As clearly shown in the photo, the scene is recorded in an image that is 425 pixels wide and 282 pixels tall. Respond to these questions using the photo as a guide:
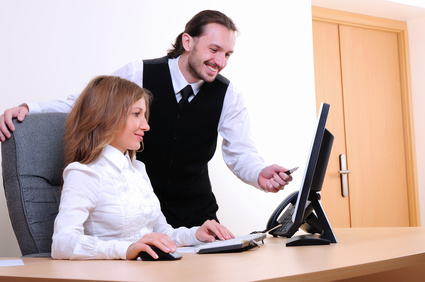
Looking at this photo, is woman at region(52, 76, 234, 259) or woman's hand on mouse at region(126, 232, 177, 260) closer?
woman's hand on mouse at region(126, 232, 177, 260)

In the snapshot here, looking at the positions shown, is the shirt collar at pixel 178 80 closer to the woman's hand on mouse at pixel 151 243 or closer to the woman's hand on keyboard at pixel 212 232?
the woman's hand on keyboard at pixel 212 232

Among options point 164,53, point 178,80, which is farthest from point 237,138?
point 164,53

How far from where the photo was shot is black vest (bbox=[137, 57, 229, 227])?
89.3 inches

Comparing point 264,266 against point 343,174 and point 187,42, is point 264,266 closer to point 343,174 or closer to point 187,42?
point 187,42

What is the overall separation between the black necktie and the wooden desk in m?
0.93

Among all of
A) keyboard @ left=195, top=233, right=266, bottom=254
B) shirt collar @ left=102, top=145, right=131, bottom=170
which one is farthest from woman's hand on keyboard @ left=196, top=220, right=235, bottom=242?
shirt collar @ left=102, top=145, right=131, bottom=170

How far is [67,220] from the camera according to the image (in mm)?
1412

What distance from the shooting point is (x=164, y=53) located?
2.91 meters

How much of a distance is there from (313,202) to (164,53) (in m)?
1.50

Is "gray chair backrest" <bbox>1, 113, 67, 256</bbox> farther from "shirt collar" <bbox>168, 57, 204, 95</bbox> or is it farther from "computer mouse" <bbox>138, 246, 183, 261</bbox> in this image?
"shirt collar" <bbox>168, 57, 204, 95</bbox>

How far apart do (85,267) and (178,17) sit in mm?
2054

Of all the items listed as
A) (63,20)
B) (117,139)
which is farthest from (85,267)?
(63,20)

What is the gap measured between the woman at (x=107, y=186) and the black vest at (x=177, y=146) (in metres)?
0.45

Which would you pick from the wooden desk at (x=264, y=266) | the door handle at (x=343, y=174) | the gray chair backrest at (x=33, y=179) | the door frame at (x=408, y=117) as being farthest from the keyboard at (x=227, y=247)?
the door frame at (x=408, y=117)
